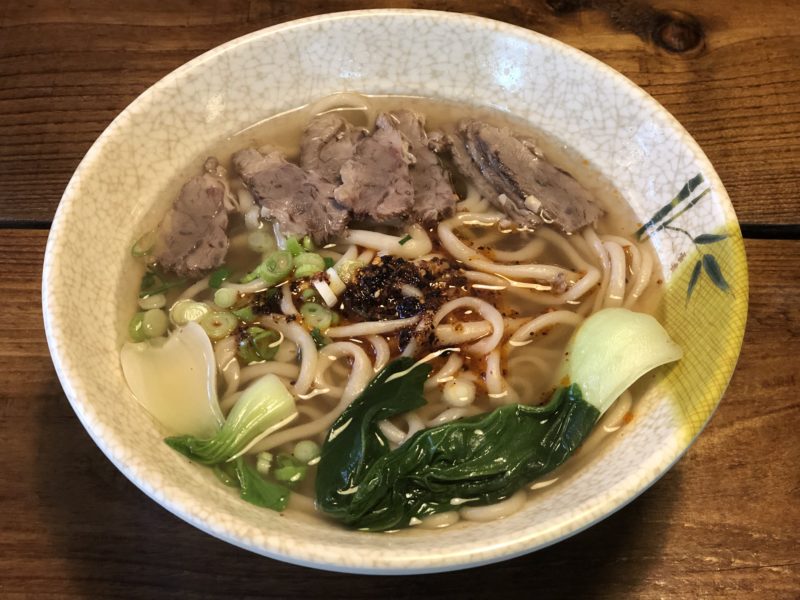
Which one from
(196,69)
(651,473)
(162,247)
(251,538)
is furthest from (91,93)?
(651,473)

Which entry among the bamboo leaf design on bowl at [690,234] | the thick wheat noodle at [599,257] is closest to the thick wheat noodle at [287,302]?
the thick wheat noodle at [599,257]

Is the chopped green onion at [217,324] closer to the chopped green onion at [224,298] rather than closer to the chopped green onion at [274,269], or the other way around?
the chopped green onion at [224,298]

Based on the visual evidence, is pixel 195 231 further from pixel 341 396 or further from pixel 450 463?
pixel 450 463

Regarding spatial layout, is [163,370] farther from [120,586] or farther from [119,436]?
[120,586]

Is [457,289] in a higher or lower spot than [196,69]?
lower

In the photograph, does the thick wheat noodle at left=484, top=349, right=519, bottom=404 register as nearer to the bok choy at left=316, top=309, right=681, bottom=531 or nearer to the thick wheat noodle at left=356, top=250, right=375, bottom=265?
the bok choy at left=316, top=309, right=681, bottom=531

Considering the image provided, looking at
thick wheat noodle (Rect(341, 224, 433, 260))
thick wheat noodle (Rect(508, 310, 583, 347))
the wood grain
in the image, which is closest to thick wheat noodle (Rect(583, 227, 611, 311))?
thick wheat noodle (Rect(508, 310, 583, 347))
